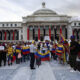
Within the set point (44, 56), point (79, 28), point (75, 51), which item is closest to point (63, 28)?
point (79, 28)

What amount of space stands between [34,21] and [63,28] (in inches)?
499

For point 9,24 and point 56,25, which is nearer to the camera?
point 56,25

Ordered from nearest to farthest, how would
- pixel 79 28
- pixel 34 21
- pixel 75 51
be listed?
pixel 75 51
pixel 34 21
pixel 79 28

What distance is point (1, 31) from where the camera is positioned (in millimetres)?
63562

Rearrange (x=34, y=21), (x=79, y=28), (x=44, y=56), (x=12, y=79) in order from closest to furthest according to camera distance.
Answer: (x=12, y=79) < (x=44, y=56) < (x=34, y=21) < (x=79, y=28)

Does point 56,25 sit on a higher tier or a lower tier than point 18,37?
higher

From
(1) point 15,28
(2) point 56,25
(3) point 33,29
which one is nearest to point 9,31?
(1) point 15,28

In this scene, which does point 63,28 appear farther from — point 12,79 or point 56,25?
point 12,79

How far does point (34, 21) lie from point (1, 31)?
68.8ft

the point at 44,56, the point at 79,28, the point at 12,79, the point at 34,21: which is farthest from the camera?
the point at 79,28

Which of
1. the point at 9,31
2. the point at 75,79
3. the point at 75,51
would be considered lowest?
the point at 75,79

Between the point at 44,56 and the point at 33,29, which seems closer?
the point at 44,56

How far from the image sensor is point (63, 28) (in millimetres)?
54219

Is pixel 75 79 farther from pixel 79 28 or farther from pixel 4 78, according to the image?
pixel 79 28
